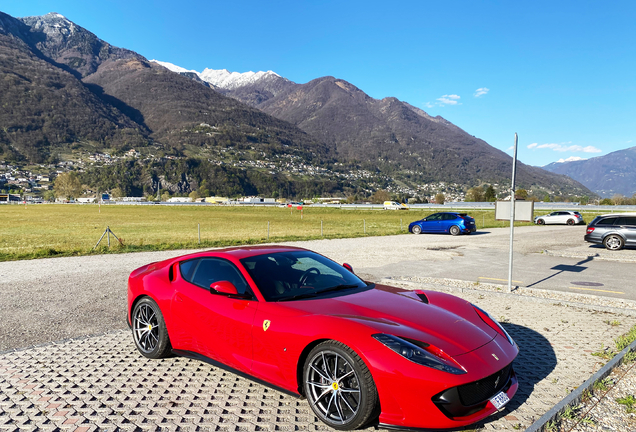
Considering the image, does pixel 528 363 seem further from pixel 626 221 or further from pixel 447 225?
pixel 447 225

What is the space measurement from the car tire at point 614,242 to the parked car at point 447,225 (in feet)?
30.9

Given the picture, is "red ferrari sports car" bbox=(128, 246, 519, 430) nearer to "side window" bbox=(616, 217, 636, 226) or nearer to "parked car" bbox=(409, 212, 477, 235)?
"side window" bbox=(616, 217, 636, 226)

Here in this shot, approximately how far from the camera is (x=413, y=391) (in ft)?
10.2

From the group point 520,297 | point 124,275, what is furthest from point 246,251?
point 124,275

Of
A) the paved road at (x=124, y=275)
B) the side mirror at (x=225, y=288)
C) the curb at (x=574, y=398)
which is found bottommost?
the paved road at (x=124, y=275)

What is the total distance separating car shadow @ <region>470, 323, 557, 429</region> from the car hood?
0.62 metres

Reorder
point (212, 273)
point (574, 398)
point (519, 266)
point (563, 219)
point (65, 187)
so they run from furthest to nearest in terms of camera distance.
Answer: point (65, 187)
point (563, 219)
point (519, 266)
point (212, 273)
point (574, 398)

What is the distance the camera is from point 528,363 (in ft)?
15.8

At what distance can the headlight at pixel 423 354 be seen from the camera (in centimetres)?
316

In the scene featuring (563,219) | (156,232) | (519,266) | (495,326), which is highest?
(495,326)

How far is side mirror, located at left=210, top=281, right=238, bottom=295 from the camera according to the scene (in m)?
4.06

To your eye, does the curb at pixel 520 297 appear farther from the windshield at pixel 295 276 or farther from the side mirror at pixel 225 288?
the side mirror at pixel 225 288

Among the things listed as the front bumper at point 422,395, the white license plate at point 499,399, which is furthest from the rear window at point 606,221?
the front bumper at point 422,395

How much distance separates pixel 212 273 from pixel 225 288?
2.17 feet
